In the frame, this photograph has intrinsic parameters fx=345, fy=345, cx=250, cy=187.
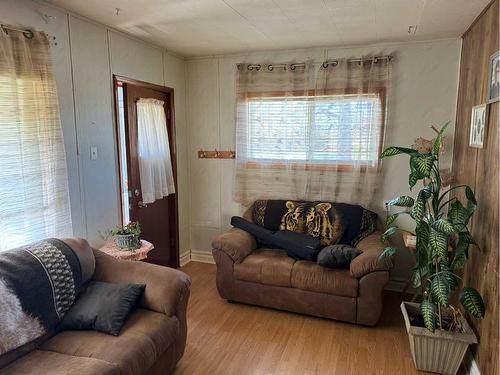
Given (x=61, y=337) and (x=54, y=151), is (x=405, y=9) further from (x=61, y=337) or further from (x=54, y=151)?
(x=61, y=337)

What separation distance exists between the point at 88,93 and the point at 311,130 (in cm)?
218

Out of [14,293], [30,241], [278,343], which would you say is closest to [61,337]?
[14,293]

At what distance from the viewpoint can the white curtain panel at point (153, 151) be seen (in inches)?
137

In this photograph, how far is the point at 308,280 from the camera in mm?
2992

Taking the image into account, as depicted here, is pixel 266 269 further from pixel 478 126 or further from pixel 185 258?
pixel 478 126

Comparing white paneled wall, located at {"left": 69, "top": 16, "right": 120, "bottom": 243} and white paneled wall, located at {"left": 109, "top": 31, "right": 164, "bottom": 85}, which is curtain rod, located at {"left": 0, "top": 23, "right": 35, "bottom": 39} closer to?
white paneled wall, located at {"left": 69, "top": 16, "right": 120, "bottom": 243}

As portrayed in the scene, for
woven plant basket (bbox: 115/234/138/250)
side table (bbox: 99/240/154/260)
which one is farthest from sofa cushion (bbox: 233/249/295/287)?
woven plant basket (bbox: 115/234/138/250)

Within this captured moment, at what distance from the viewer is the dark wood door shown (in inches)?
132

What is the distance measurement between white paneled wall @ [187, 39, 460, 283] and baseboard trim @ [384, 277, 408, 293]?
0.05 feet

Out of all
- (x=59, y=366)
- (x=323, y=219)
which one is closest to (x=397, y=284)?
(x=323, y=219)

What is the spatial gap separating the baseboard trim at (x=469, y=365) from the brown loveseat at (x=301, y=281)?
643 millimetres

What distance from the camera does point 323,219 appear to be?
348cm

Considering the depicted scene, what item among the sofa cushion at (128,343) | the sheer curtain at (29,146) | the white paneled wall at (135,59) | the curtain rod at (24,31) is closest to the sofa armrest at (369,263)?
the sofa cushion at (128,343)

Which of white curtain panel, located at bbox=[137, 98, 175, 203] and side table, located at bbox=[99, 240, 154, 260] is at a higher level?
white curtain panel, located at bbox=[137, 98, 175, 203]
